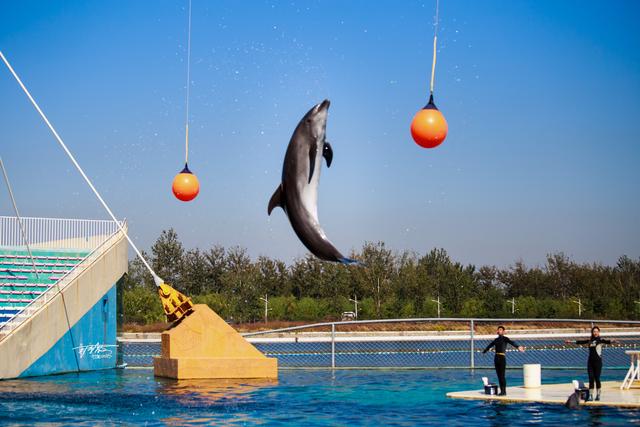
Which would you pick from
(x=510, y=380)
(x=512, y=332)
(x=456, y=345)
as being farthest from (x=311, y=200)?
(x=512, y=332)

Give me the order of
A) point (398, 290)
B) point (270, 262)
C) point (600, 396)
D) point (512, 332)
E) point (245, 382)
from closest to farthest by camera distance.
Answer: point (600, 396) → point (245, 382) → point (512, 332) → point (398, 290) → point (270, 262)

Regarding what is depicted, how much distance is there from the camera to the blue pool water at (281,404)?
1345 centimetres

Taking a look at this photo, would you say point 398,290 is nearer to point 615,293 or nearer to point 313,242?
point 615,293

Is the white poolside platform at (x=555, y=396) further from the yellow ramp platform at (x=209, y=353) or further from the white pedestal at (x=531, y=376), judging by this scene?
the yellow ramp platform at (x=209, y=353)

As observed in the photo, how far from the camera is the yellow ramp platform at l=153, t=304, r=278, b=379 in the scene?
20453 mm

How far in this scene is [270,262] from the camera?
6481 cm

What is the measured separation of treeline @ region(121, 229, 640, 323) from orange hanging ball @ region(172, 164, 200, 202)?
36.7 meters

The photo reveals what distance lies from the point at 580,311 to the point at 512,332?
578 cm

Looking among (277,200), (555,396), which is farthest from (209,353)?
(277,200)

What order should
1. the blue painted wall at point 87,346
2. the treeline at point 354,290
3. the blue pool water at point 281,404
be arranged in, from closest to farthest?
the blue pool water at point 281,404 → the blue painted wall at point 87,346 → the treeline at point 354,290

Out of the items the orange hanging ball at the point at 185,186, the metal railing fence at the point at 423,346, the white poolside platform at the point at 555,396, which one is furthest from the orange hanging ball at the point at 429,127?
the metal railing fence at the point at 423,346

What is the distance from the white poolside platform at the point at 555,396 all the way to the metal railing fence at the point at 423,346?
2.58 metres

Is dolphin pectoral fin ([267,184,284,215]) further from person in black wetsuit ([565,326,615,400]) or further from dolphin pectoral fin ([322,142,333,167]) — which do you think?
person in black wetsuit ([565,326,615,400])

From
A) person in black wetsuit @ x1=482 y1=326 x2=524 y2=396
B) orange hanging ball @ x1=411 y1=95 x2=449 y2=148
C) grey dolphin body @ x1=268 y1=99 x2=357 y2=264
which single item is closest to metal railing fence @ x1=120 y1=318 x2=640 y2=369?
person in black wetsuit @ x1=482 y1=326 x2=524 y2=396
